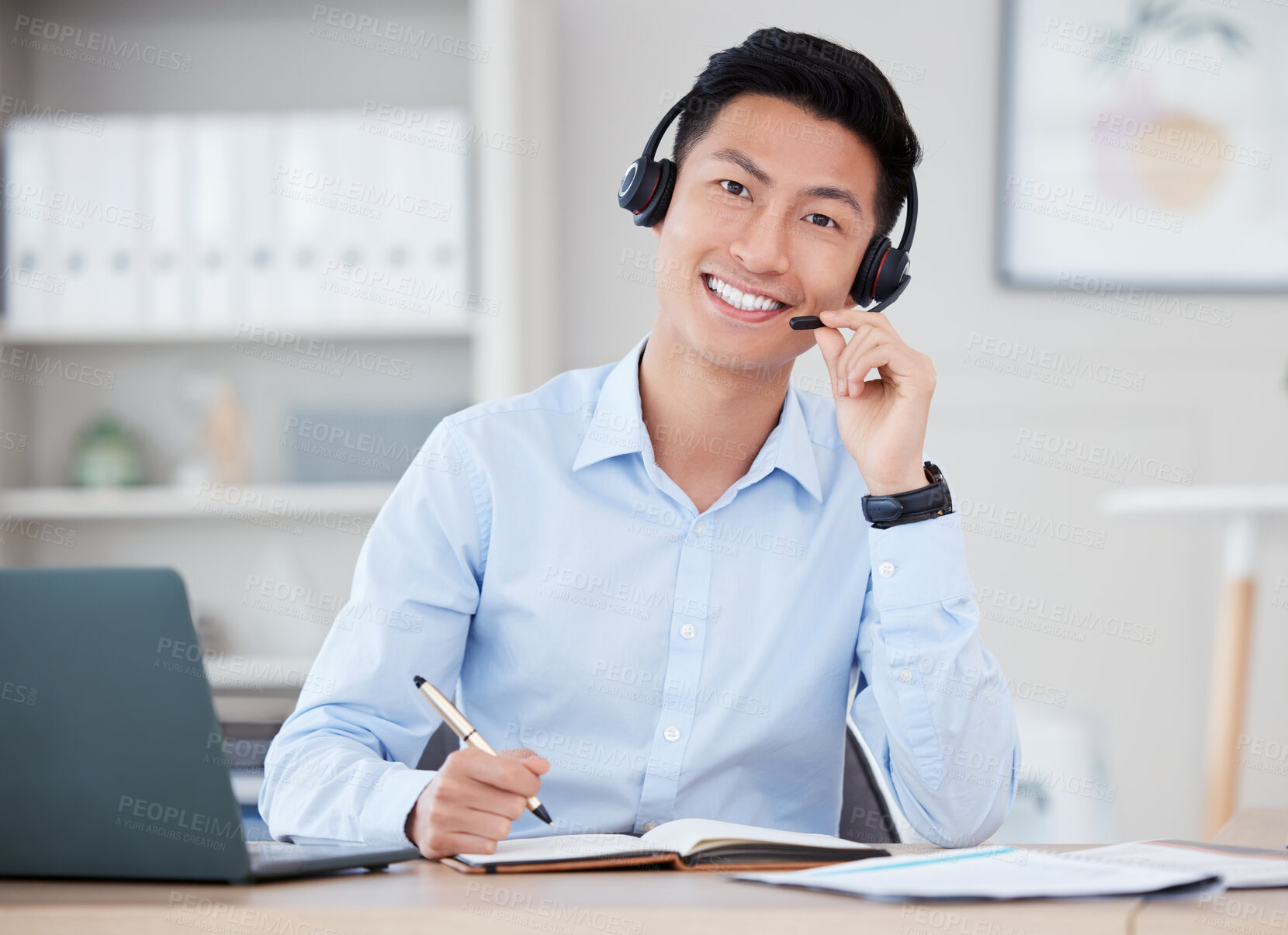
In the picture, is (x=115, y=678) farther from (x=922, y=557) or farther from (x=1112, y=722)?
(x=1112, y=722)

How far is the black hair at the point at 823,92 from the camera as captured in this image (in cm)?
132

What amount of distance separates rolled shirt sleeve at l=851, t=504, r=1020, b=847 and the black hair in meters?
0.44

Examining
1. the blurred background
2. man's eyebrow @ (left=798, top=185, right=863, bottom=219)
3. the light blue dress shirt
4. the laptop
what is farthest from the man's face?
the blurred background

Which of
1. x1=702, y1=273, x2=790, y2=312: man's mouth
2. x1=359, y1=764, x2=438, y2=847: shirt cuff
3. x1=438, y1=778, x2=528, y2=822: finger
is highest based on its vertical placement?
x1=702, y1=273, x2=790, y2=312: man's mouth

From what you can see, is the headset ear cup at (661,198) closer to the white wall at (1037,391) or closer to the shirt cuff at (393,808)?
the shirt cuff at (393,808)

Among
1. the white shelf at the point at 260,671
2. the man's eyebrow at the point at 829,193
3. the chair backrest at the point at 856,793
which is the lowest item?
the white shelf at the point at 260,671

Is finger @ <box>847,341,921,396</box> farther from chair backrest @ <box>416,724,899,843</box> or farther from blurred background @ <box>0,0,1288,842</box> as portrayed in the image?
blurred background @ <box>0,0,1288,842</box>

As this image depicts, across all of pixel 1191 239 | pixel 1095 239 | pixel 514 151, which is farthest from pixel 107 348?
→ pixel 1191 239

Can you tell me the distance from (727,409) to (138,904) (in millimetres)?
890

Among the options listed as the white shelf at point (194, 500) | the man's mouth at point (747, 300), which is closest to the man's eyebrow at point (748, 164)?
the man's mouth at point (747, 300)

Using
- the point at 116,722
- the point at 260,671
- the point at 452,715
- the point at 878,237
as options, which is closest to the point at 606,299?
the point at 260,671

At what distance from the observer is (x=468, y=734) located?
878 millimetres

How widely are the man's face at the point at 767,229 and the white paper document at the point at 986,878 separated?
71cm

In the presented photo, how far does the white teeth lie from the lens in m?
1.33
